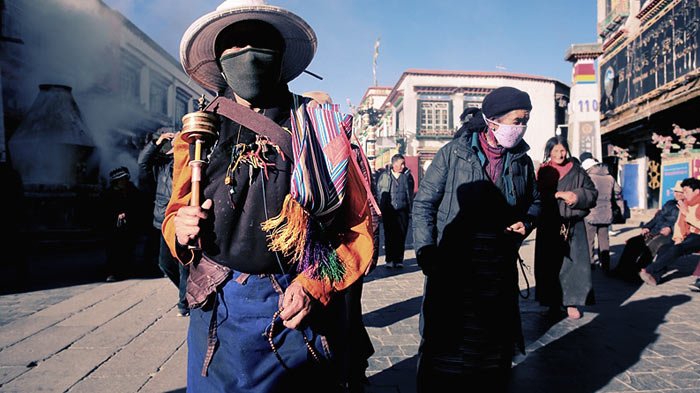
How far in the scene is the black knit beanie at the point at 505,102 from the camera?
10.0 ft

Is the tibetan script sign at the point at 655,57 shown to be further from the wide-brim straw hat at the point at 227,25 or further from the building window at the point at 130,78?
the building window at the point at 130,78

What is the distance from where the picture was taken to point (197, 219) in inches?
60.4

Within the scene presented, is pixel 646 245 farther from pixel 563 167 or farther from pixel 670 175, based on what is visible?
pixel 670 175

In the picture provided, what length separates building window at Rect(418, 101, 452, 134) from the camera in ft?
118

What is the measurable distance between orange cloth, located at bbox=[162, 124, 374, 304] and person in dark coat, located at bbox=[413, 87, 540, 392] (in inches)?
49.8

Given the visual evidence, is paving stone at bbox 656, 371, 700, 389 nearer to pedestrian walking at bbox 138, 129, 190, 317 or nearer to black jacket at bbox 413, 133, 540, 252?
→ black jacket at bbox 413, 133, 540, 252

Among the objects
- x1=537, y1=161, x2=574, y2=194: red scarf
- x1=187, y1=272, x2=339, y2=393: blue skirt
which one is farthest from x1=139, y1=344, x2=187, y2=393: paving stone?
x1=537, y1=161, x2=574, y2=194: red scarf

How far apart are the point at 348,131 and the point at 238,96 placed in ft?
1.67

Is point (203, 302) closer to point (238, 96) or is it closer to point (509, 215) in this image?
point (238, 96)

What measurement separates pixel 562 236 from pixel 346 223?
4089mm

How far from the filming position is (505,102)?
10.1ft

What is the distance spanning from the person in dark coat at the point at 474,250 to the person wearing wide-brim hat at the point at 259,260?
127cm

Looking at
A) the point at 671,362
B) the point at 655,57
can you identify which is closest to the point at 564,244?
the point at 671,362

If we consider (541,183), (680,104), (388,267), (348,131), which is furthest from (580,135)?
(348,131)
